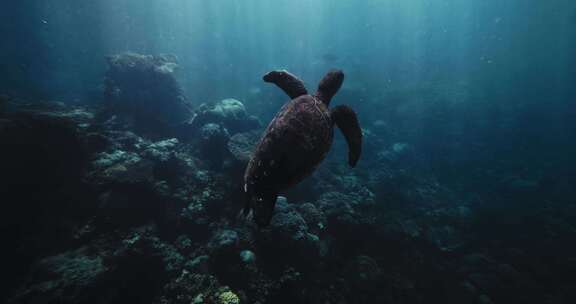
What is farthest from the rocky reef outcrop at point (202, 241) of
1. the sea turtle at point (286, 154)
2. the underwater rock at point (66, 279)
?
the sea turtle at point (286, 154)

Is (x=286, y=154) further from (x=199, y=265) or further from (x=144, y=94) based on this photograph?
(x=144, y=94)

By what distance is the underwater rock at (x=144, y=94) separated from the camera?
11.8m

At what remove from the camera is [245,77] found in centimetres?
3108

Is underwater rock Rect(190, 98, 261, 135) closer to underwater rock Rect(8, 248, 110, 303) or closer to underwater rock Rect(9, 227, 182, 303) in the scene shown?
underwater rock Rect(9, 227, 182, 303)

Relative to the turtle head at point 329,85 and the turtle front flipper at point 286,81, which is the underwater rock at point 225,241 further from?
the turtle head at point 329,85

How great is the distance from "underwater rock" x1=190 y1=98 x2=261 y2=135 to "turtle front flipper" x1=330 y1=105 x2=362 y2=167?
7.90m

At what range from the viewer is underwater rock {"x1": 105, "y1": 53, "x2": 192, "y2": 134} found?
1176 cm

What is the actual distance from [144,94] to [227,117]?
4546mm

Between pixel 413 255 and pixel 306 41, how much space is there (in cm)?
5470

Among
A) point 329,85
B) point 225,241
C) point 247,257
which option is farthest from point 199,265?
point 329,85

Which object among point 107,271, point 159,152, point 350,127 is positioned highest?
point 350,127

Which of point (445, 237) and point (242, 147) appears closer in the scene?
point (242, 147)

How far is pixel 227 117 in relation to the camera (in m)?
11.5

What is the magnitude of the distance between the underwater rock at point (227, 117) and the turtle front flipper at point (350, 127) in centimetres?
790
